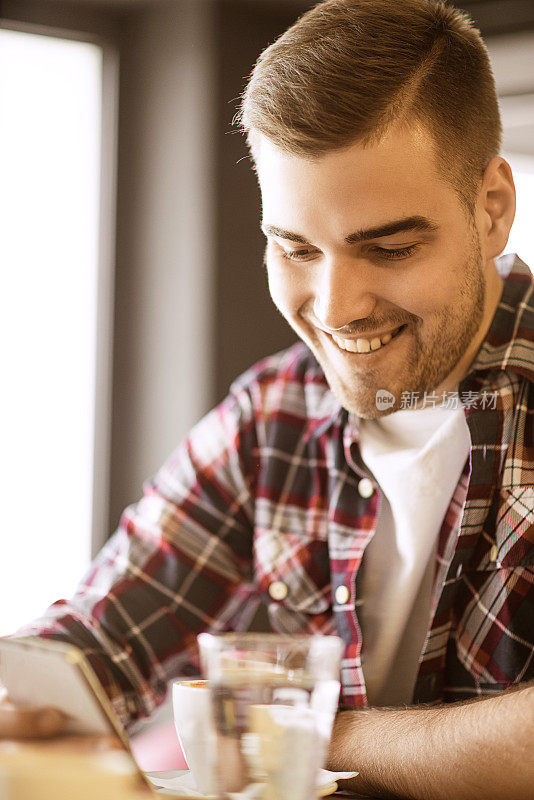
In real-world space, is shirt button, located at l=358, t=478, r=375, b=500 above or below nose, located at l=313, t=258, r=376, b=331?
below

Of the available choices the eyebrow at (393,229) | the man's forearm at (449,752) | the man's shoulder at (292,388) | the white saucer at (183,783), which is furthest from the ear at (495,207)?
the white saucer at (183,783)

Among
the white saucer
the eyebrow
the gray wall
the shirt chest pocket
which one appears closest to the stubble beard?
→ the eyebrow

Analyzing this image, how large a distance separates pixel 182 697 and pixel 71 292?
209 centimetres

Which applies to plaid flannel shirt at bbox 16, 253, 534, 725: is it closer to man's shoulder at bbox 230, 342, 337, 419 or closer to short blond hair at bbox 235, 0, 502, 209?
man's shoulder at bbox 230, 342, 337, 419

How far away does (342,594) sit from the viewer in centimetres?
130

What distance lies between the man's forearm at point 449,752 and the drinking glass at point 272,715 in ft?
1.04

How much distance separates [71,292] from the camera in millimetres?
2648

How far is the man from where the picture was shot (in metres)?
1.10

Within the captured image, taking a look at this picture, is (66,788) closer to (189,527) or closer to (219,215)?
(189,527)

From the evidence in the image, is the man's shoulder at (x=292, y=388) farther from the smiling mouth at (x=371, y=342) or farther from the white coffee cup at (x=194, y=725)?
the white coffee cup at (x=194, y=725)

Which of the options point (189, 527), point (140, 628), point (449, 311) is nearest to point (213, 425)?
point (189, 527)

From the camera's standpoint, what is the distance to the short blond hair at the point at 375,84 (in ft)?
3.56

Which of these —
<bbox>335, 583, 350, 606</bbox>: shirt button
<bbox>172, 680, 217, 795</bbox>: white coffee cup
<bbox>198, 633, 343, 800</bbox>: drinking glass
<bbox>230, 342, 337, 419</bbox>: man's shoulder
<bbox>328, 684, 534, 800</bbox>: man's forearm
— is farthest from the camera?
<bbox>230, 342, 337, 419</bbox>: man's shoulder

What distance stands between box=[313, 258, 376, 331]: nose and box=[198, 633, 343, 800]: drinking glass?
25.0 inches
